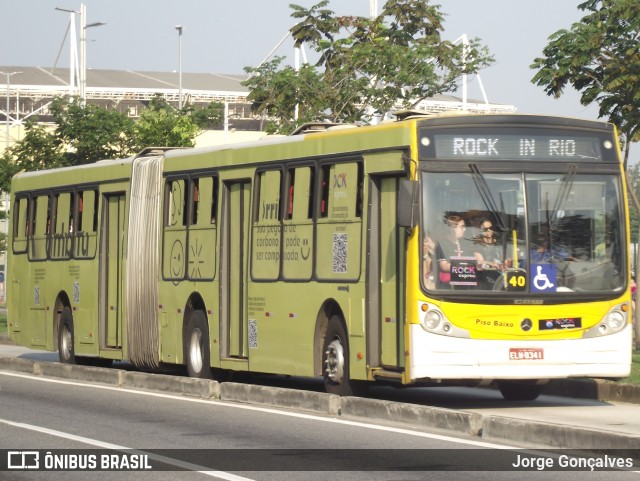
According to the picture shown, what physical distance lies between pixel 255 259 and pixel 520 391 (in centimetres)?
389

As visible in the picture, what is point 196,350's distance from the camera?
21.4 metres

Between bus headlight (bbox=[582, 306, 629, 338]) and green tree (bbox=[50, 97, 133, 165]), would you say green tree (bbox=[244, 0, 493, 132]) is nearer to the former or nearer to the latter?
green tree (bbox=[50, 97, 133, 165])

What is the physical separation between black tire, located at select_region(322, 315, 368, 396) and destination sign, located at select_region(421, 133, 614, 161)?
2.60 meters

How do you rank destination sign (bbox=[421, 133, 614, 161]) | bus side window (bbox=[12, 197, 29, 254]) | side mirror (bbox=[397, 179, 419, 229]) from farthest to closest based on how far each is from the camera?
bus side window (bbox=[12, 197, 29, 254]) → destination sign (bbox=[421, 133, 614, 161]) → side mirror (bbox=[397, 179, 419, 229])

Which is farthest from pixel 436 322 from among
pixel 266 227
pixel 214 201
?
pixel 214 201

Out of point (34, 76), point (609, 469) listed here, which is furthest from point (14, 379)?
point (34, 76)

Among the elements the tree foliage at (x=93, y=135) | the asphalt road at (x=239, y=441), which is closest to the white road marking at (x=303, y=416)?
the asphalt road at (x=239, y=441)

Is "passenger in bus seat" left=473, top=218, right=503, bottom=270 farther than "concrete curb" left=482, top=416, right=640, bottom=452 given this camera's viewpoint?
Yes

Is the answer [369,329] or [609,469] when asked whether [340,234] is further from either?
[609,469]

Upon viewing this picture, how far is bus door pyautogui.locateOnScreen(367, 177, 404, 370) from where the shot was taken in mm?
16487

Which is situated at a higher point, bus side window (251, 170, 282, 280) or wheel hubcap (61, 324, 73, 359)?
bus side window (251, 170, 282, 280)

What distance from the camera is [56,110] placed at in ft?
137

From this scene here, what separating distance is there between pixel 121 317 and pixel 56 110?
62.0ft

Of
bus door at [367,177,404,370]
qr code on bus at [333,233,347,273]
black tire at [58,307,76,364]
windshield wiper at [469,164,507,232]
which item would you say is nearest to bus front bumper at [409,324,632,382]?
bus door at [367,177,404,370]
